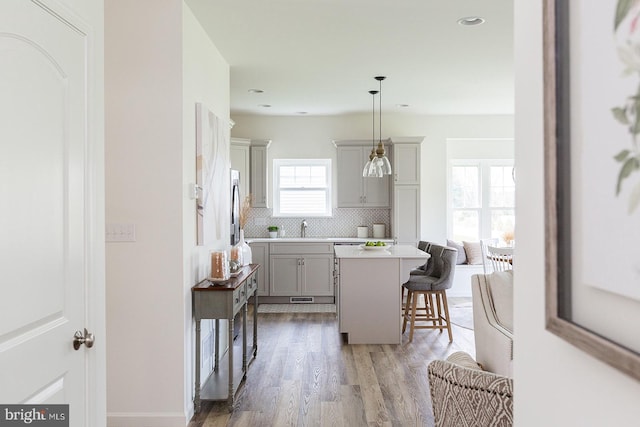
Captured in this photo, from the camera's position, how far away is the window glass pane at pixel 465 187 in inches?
296

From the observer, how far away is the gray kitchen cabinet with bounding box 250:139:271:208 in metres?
7.00

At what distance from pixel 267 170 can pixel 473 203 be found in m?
3.35

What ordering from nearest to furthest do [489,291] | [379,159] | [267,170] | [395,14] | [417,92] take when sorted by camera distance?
[489,291] → [395,14] → [379,159] → [417,92] → [267,170]

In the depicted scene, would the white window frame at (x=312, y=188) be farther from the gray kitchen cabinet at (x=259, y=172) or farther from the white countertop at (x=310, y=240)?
the white countertop at (x=310, y=240)

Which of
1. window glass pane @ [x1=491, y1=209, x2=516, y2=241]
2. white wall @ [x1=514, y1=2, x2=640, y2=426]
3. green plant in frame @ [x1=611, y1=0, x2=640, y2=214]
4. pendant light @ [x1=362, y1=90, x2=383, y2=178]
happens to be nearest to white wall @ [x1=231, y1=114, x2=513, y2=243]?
pendant light @ [x1=362, y1=90, x2=383, y2=178]

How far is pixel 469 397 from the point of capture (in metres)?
1.60

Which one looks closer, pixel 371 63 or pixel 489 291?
pixel 489 291

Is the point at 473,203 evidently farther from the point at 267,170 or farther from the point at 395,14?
the point at 395,14

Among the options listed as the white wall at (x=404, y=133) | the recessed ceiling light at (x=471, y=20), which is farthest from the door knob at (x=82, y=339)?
the white wall at (x=404, y=133)

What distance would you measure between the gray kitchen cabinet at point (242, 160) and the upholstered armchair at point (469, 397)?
18.0 feet

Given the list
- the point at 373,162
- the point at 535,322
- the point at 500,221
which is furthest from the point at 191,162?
the point at 500,221

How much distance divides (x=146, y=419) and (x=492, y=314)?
225 centimetres

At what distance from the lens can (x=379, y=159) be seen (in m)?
5.09

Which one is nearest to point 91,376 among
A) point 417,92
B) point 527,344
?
point 527,344
